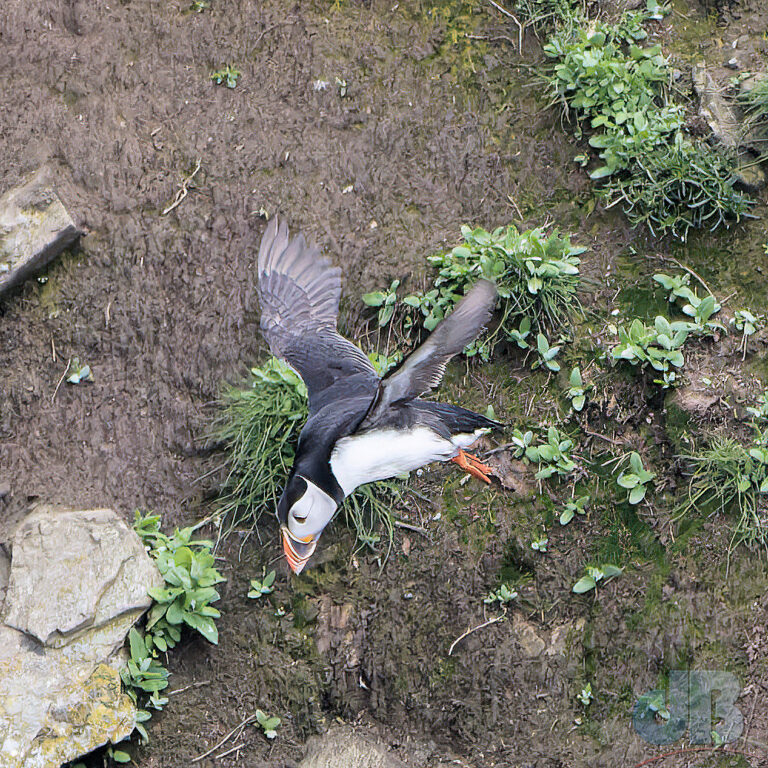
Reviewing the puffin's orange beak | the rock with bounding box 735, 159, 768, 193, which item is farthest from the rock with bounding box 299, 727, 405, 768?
the rock with bounding box 735, 159, 768, 193

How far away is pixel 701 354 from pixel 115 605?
9.57 ft

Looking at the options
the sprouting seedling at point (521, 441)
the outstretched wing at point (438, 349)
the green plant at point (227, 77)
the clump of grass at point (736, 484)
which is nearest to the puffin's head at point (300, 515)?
the outstretched wing at point (438, 349)

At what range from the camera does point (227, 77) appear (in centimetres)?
475

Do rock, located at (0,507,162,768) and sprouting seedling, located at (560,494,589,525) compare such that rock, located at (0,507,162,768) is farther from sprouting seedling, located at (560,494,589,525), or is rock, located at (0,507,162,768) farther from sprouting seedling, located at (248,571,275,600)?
sprouting seedling, located at (560,494,589,525)

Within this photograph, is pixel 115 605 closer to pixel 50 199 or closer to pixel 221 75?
pixel 50 199

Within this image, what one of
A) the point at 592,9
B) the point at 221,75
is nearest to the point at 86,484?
the point at 221,75

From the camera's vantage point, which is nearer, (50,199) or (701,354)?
(701,354)

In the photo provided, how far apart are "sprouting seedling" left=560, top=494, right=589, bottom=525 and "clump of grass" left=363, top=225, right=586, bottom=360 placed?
2.66 ft

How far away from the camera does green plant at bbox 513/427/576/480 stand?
158 inches

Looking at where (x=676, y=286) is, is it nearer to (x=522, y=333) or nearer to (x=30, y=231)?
(x=522, y=333)

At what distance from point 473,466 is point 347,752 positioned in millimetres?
1380

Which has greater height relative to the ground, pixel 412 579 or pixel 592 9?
pixel 592 9

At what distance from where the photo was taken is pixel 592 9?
4.65 m

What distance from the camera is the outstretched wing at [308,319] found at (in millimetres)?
3812
